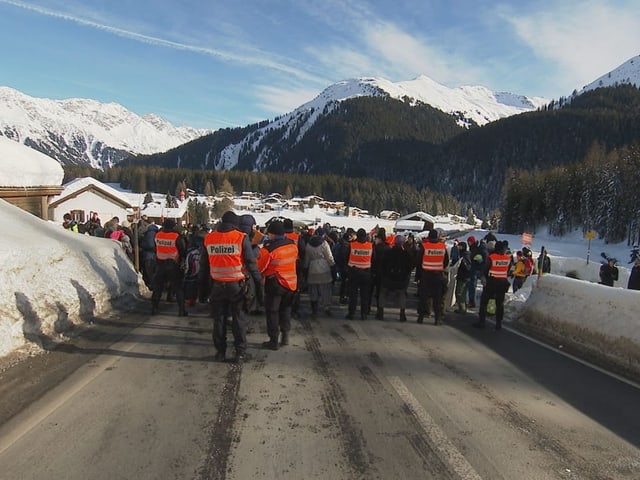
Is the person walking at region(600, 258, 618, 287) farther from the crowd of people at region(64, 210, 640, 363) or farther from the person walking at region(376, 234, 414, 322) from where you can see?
the person walking at region(376, 234, 414, 322)

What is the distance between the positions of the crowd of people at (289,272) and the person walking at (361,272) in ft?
0.07

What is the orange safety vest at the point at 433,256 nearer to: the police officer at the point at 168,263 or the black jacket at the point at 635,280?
the police officer at the point at 168,263

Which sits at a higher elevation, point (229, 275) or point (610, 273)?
point (229, 275)

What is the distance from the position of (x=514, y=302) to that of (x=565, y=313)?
3360mm

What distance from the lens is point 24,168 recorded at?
1359cm

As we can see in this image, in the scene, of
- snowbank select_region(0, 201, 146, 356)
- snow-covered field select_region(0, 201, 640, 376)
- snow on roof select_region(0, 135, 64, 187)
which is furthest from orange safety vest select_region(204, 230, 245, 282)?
snow on roof select_region(0, 135, 64, 187)

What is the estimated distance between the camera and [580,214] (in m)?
74.9

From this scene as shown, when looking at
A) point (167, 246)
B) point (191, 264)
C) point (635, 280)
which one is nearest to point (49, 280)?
point (167, 246)

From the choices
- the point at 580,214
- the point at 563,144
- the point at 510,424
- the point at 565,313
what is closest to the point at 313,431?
the point at 510,424

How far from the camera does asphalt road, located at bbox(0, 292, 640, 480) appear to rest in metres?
3.69

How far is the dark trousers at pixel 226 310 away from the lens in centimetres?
596

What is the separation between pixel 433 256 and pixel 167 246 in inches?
206

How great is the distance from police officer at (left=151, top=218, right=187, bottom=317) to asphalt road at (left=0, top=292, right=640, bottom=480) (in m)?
1.87

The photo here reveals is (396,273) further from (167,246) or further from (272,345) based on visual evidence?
(167,246)
